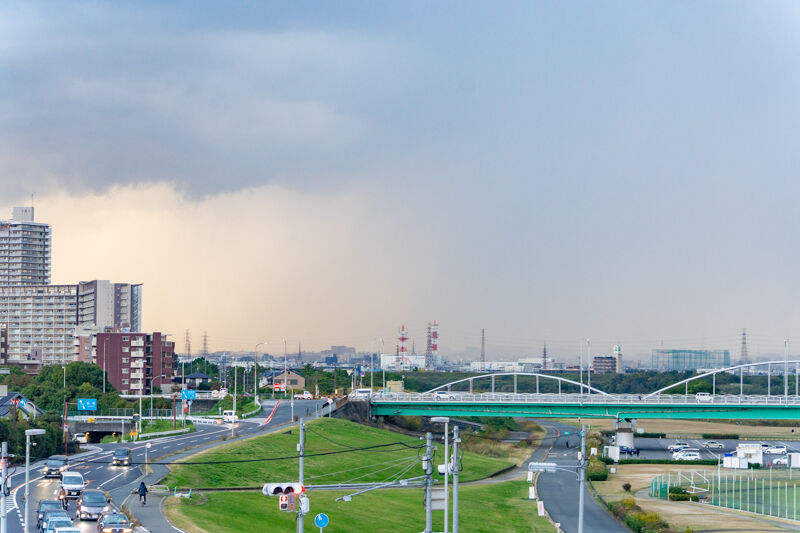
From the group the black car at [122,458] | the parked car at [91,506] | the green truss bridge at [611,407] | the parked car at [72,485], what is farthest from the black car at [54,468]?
the green truss bridge at [611,407]

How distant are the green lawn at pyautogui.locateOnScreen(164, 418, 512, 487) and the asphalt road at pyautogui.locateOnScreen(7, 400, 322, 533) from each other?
4.25m

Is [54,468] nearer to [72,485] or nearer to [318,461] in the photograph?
[72,485]

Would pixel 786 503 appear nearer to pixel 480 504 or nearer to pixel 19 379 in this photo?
pixel 480 504

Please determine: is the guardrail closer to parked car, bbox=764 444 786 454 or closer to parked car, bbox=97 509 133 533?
parked car, bbox=764 444 786 454

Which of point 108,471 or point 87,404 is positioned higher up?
point 87,404

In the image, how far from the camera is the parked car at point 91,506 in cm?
5841

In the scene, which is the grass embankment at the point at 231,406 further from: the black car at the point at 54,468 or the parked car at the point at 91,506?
the parked car at the point at 91,506

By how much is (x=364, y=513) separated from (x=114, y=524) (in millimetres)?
25754

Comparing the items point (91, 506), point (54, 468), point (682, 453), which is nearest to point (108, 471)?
point (54, 468)

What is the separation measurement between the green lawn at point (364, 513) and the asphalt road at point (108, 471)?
638cm

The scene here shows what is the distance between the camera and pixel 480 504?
84.6 m

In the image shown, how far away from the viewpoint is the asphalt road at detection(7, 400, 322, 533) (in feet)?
205

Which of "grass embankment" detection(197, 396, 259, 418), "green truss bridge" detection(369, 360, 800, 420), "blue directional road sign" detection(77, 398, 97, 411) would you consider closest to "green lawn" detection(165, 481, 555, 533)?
"green truss bridge" detection(369, 360, 800, 420)

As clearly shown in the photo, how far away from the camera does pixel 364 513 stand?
242 feet
